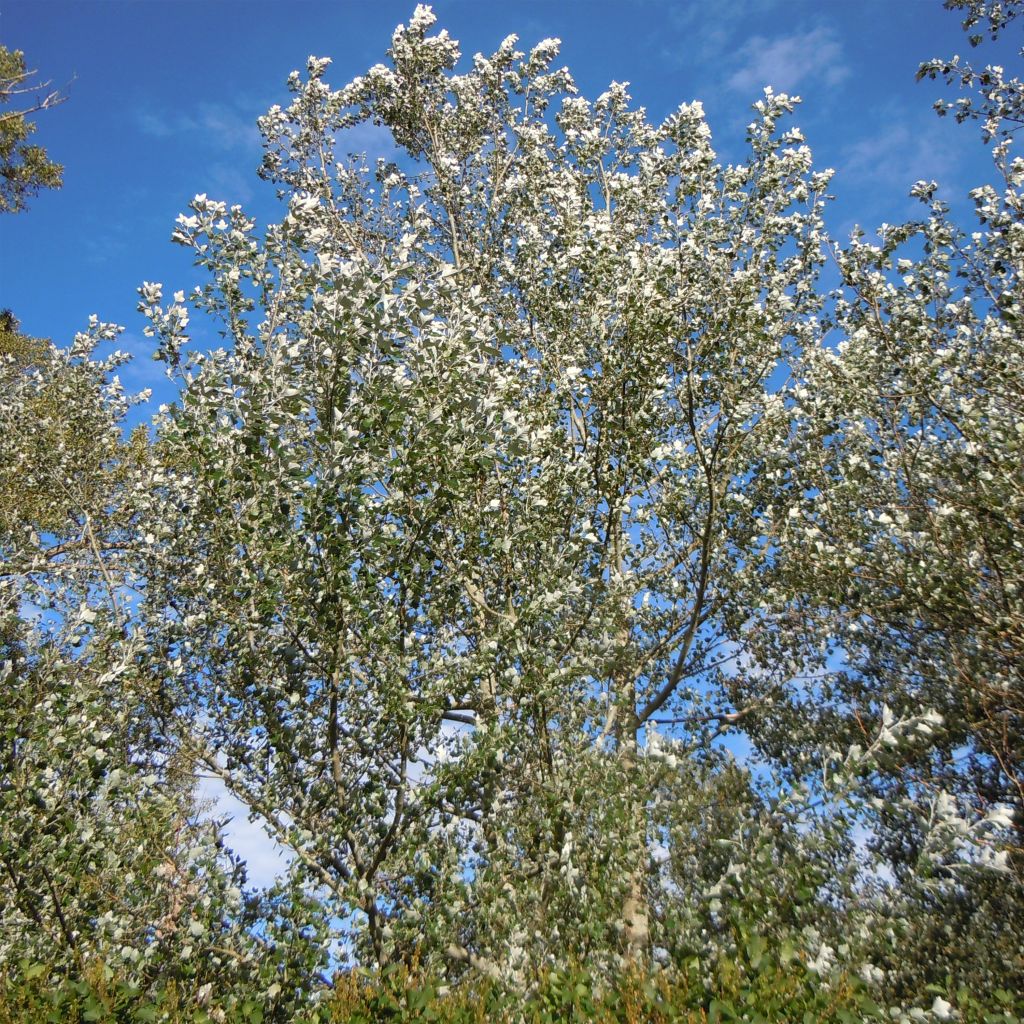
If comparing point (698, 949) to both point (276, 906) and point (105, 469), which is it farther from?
point (105, 469)

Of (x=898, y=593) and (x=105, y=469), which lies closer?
(x=898, y=593)

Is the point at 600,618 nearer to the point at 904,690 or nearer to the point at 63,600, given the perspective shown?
the point at 904,690

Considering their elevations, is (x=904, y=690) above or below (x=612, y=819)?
above

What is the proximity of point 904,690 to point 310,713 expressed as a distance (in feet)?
33.5

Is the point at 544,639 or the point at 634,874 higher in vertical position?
the point at 544,639

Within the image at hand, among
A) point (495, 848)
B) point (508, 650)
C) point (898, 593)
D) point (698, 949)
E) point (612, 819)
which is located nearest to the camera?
point (698, 949)

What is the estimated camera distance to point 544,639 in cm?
928

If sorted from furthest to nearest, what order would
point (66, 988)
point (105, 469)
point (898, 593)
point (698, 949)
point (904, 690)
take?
point (105, 469) < point (904, 690) < point (898, 593) < point (698, 949) < point (66, 988)

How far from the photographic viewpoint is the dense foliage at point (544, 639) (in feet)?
22.0

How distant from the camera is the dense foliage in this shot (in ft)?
22.0

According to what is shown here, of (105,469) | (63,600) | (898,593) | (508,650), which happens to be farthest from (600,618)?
(105,469)

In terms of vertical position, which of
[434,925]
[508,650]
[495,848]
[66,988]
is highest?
[508,650]

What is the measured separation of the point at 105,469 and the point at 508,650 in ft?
44.8

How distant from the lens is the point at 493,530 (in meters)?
10.3
